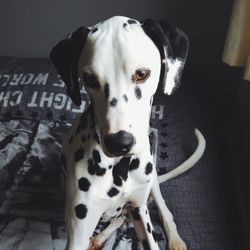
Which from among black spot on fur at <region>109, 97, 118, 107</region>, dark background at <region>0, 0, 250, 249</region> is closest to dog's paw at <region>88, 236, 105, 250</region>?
black spot on fur at <region>109, 97, 118, 107</region>

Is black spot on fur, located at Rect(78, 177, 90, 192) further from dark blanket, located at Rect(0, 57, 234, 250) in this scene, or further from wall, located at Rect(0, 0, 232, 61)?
wall, located at Rect(0, 0, 232, 61)

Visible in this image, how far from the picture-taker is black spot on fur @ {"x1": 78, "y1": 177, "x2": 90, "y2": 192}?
125 cm

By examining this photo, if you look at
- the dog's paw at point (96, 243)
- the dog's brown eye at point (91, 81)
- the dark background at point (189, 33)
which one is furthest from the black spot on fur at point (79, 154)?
the dark background at point (189, 33)

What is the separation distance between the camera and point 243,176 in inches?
82.4

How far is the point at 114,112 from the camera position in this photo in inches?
40.6

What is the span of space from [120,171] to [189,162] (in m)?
0.61

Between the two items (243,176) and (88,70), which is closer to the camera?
(88,70)

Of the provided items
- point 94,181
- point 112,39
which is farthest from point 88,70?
point 94,181

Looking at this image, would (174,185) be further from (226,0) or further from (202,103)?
(226,0)

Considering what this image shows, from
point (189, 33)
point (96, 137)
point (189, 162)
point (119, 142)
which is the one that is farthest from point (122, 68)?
point (189, 33)

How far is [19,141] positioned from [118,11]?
989 millimetres

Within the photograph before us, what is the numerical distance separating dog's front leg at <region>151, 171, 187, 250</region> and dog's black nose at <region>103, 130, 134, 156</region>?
20.9 inches

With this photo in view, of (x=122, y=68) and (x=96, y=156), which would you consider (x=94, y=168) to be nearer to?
(x=96, y=156)

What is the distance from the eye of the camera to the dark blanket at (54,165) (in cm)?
155
